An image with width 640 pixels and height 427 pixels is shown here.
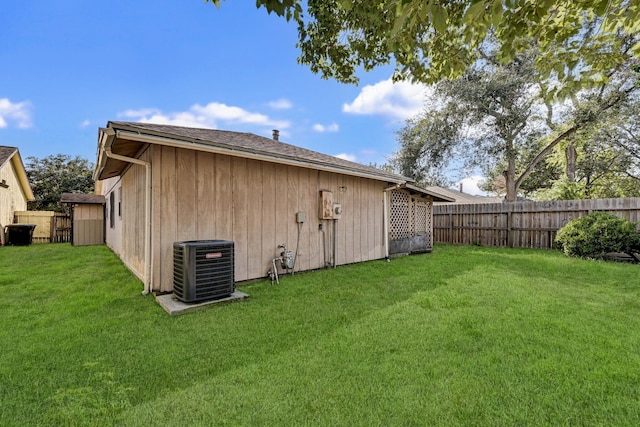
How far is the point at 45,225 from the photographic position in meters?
13.3

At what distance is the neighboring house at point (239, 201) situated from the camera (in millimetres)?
4359

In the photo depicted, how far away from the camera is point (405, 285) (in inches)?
194

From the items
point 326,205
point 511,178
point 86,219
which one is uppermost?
point 511,178

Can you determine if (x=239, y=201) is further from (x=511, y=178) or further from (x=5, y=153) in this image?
(x=5, y=153)

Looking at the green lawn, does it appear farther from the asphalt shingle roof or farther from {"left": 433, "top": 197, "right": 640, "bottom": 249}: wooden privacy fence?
the asphalt shingle roof

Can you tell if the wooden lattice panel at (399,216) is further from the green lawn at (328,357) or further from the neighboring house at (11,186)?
the neighboring house at (11,186)

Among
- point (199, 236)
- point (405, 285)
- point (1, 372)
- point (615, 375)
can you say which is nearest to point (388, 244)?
point (405, 285)

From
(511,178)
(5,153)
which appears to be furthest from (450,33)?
(5,153)

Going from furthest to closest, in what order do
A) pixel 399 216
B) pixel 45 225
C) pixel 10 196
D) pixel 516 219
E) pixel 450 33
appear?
1. pixel 10 196
2. pixel 45 225
3. pixel 516 219
4. pixel 399 216
5. pixel 450 33

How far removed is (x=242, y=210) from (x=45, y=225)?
13.8 meters

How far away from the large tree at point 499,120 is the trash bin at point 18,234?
16.4m

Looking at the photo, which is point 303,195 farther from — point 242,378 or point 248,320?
point 242,378

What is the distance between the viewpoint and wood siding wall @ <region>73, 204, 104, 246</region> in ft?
39.0

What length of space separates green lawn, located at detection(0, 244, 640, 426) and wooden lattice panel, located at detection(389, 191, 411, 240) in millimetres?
3675
